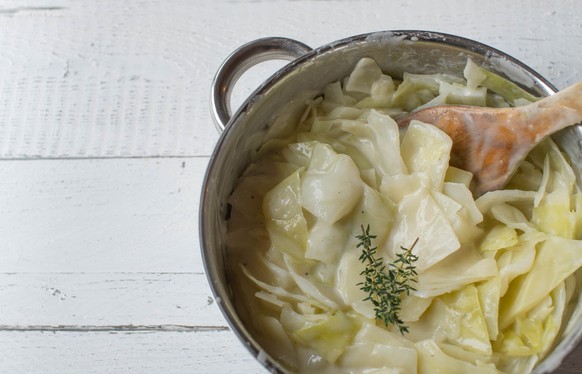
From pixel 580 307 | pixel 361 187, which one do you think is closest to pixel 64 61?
pixel 361 187

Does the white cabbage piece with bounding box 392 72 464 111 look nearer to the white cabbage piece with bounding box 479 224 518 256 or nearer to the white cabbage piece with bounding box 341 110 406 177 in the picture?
the white cabbage piece with bounding box 341 110 406 177

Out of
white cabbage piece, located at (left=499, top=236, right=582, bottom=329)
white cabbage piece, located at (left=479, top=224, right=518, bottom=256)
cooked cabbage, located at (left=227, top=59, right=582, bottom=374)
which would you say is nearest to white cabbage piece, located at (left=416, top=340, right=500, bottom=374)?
cooked cabbage, located at (left=227, top=59, right=582, bottom=374)

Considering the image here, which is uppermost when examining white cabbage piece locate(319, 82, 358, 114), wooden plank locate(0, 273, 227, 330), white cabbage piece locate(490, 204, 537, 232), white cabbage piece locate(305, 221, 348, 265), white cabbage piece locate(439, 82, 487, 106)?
white cabbage piece locate(439, 82, 487, 106)

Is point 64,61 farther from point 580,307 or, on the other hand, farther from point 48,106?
point 580,307

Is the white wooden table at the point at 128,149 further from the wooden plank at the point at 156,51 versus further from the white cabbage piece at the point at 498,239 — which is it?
the white cabbage piece at the point at 498,239

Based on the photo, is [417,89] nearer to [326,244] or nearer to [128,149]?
[326,244]

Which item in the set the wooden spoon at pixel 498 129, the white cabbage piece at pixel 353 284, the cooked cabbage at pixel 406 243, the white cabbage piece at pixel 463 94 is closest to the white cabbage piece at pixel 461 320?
the cooked cabbage at pixel 406 243
